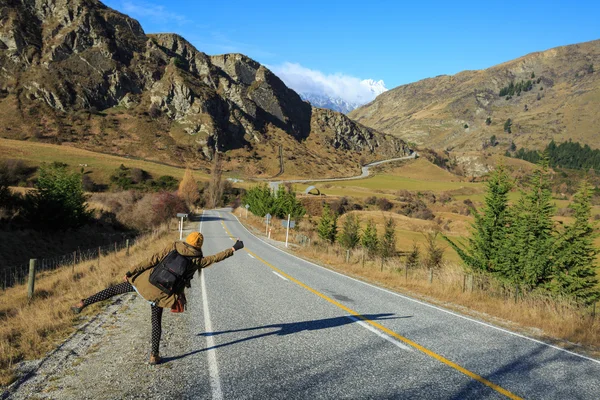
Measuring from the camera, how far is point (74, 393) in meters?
4.27

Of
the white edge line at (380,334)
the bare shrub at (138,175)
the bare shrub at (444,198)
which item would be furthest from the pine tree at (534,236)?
the bare shrub at (444,198)

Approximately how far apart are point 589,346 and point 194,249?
739 cm

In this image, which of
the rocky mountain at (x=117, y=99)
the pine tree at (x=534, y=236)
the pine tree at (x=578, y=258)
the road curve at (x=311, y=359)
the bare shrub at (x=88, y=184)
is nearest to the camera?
the road curve at (x=311, y=359)

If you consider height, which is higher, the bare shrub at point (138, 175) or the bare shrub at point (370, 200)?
the bare shrub at point (138, 175)

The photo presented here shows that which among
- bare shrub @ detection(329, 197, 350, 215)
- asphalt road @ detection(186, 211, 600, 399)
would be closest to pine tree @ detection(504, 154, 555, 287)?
asphalt road @ detection(186, 211, 600, 399)

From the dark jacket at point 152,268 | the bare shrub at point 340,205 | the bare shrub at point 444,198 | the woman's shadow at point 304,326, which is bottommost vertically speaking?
the bare shrub at point 340,205

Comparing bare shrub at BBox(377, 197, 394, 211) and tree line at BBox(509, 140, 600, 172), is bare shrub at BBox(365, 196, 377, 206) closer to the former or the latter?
bare shrub at BBox(377, 197, 394, 211)

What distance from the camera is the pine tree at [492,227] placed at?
18.3m

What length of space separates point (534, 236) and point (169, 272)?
56.7ft

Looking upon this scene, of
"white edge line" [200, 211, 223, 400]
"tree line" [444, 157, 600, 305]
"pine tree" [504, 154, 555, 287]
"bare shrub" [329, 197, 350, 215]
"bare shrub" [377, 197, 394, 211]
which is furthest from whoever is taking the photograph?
"bare shrub" [377, 197, 394, 211]

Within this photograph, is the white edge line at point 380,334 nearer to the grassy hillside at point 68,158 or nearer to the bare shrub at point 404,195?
the grassy hillside at point 68,158

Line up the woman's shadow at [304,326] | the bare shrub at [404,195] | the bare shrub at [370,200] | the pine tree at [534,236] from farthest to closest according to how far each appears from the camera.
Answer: the bare shrub at [404,195]
the bare shrub at [370,200]
the pine tree at [534,236]
the woman's shadow at [304,326]

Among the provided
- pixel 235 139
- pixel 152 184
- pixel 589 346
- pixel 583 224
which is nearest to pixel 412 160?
pixel 235 139

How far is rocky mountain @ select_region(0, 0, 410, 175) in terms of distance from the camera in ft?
349
